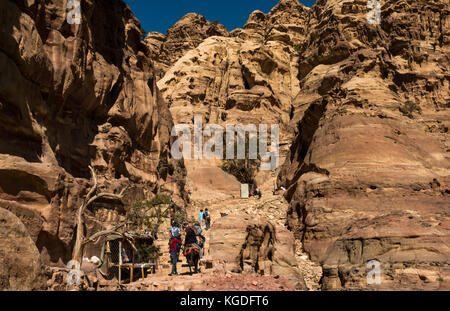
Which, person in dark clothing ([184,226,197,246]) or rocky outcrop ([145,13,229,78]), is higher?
rocky outcrop ([145,13,229,78])

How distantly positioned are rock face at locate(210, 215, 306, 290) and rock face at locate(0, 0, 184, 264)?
5.93 meters

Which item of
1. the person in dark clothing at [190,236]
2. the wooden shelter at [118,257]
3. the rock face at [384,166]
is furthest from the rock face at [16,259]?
the rock face at [384,166]

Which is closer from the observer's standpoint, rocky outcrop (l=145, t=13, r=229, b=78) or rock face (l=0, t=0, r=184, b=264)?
rock face (l=0, t=0, r=184, b=264)

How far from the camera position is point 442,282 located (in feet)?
49.1

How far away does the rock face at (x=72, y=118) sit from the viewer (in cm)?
1750

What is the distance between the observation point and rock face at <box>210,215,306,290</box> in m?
18.1

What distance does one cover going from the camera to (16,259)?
24.3 feet
